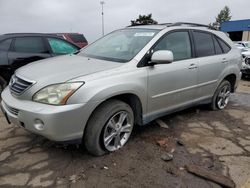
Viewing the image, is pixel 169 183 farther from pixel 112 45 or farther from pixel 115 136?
pixel 112 45

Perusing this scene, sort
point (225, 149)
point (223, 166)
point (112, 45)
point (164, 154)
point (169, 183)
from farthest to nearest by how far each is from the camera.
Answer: point (112, 45), point (225, 149), point (164, 154), point (223, 166), point (169, 183)

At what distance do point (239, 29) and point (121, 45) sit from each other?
41.7m

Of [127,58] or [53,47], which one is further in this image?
[53,47]

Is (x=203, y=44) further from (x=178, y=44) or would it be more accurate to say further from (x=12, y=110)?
(x=12, y=110)

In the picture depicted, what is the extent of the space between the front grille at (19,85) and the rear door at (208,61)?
9.16 feet

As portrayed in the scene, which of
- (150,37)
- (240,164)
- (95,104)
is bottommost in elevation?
(240,164)

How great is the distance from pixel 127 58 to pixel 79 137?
1288 mm

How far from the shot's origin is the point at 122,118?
369 centimetres

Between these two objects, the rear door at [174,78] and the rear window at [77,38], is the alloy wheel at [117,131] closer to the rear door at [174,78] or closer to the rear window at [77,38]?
the rear door at [174,78]

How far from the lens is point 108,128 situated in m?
3.55

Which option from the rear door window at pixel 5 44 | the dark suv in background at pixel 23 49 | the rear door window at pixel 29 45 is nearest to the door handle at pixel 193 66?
the dark suv in background at pixel 23 49

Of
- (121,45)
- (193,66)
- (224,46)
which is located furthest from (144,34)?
(224,46)

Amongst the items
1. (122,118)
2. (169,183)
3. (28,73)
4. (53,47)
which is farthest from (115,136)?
(53,47)

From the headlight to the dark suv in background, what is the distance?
3.40 meters
